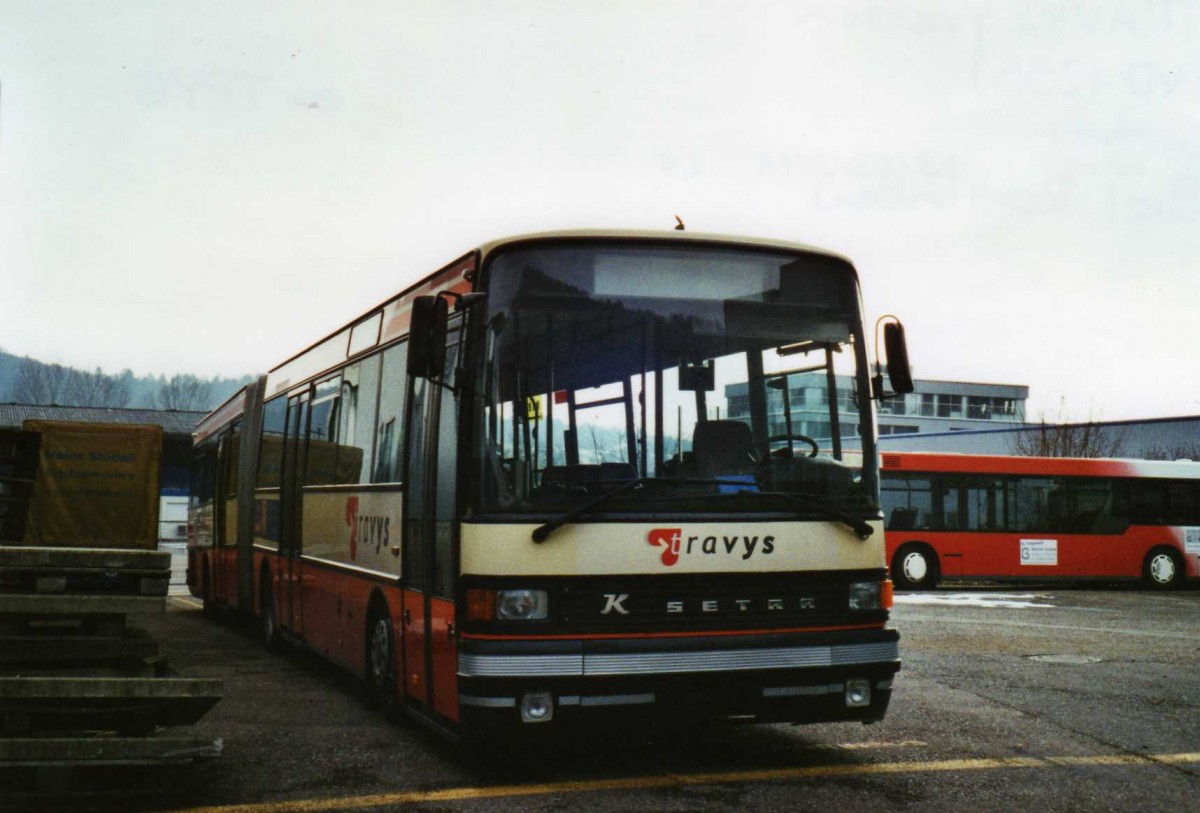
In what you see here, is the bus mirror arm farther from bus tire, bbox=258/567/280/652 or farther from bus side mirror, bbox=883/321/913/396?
bus tire, bbox=258/567/280/652

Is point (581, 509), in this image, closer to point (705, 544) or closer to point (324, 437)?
point (705, 544)

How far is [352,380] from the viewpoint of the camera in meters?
10.3

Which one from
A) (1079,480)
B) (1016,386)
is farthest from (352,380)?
(1016,386)

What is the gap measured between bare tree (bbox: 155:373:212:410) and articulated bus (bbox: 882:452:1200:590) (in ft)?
407

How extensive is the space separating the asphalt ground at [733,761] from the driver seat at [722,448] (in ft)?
4.74

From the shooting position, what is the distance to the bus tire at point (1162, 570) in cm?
2780

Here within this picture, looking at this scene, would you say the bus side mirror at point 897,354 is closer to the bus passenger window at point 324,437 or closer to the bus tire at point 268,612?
the bus passenger window at point 324,437

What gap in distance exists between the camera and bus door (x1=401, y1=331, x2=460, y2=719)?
7.04 meters

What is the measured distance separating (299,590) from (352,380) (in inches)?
94.8

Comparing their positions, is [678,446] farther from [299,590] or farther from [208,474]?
[208,474]

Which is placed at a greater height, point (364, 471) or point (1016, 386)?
point (1016, 386)

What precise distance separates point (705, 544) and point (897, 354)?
170cm

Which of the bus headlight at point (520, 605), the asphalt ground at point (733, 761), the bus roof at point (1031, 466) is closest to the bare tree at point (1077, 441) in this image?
the bus roof at point (1031, 466)

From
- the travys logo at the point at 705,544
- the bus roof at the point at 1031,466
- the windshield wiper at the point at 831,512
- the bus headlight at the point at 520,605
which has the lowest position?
the bus headlight at the point at 520,605
